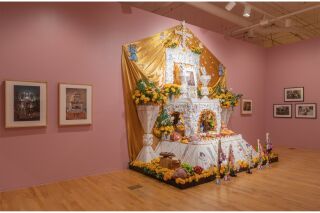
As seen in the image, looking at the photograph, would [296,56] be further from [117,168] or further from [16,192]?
[16,192]

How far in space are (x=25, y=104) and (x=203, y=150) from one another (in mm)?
3490

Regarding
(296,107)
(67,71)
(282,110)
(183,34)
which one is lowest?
(282,110)

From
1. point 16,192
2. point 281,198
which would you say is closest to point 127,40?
point 16,192

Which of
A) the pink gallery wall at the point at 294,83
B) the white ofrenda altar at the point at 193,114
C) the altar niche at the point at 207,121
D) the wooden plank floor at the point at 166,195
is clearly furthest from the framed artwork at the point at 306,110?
the altar niche at the point at 207,121

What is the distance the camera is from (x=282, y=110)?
8.95m

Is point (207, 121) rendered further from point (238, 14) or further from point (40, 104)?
point (40, 104)

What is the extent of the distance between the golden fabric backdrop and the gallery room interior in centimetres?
3

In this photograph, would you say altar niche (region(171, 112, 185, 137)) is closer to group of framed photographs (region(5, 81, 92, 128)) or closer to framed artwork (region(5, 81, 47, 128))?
group of framed photographs (region(5, 81, 92, 128))

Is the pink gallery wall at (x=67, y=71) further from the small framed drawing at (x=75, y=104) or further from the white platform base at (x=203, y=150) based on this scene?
the white platform base at (x=203, y=150)

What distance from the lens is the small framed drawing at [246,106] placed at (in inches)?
340

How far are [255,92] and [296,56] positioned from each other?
182cm

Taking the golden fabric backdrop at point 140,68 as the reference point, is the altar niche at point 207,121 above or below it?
below

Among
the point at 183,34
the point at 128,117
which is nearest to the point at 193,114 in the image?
the point at 128,117

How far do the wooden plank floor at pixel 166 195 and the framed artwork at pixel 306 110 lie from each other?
3732mm
